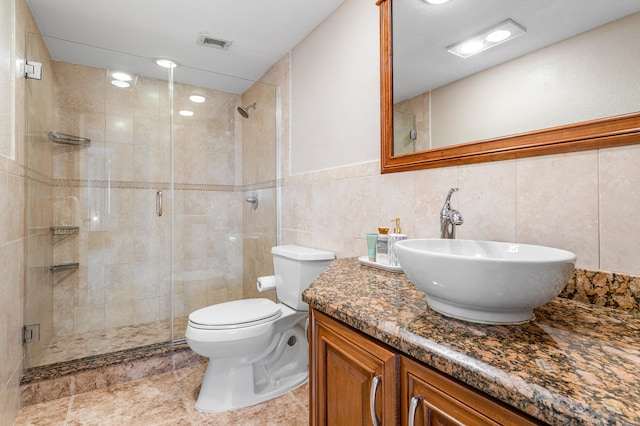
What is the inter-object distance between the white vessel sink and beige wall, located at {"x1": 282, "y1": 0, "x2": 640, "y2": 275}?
0.19 meters

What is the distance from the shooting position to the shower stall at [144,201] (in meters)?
2.31

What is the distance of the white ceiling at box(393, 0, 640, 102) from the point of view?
→ 89 cm

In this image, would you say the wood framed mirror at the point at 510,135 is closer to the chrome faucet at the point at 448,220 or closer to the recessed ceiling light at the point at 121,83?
the chrome faucet at the point at 448,220

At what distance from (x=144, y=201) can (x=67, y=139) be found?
26.5 inches

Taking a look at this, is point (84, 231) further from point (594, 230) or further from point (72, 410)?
point (594, 230)

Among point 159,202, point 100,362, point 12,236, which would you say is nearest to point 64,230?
point 159,202

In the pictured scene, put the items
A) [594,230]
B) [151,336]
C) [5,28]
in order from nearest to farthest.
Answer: [594,230]
[5,28]
[151,336]

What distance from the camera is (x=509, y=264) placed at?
1.94 feet

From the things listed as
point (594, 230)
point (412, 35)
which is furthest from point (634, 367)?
point (412, 35)

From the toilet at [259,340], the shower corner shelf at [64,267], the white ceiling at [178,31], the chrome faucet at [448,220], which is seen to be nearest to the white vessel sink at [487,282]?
the chrome faucet at [448,220]

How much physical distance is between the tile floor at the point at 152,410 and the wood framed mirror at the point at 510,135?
4.53ft

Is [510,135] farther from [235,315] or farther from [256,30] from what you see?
[256,30]

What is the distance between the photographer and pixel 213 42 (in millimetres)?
2340

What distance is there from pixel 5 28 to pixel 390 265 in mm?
2122
